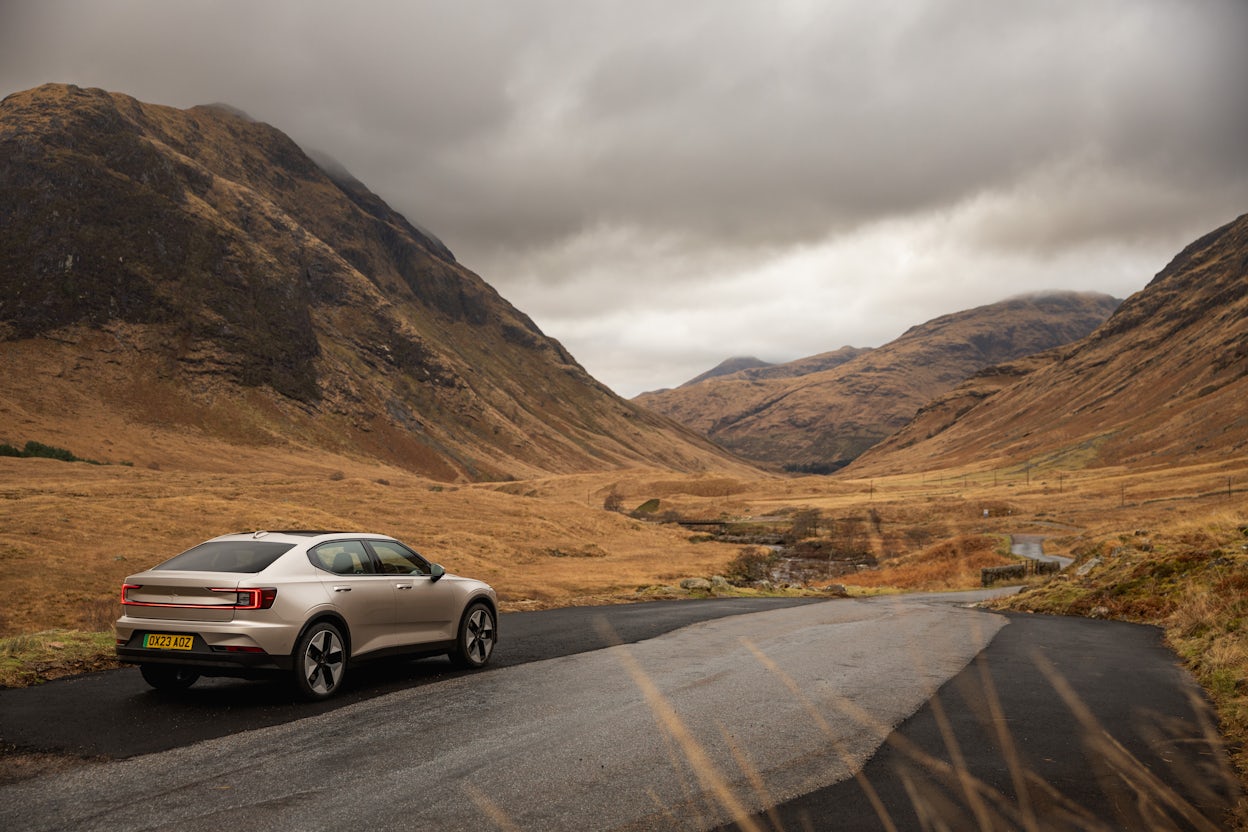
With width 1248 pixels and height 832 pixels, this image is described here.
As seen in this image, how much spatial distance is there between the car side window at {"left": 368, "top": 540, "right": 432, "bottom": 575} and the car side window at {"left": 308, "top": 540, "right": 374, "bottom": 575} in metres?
0.21

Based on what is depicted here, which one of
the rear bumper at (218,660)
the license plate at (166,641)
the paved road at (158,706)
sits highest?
the license plate at (166,641)

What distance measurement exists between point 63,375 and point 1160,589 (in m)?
104

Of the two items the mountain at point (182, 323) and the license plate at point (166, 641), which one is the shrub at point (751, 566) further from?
the mountain at point (182, 323)

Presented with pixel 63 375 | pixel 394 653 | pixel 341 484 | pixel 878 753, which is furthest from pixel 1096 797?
pixel 63 375

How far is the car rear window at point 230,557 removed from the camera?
8.56 metres

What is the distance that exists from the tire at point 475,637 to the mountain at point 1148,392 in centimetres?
11099

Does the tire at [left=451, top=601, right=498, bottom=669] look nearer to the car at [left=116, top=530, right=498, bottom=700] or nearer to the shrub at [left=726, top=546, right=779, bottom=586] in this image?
the car at [left=116, top=530, right=498, bottom=700]

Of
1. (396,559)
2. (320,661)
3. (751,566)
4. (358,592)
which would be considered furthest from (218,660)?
(751,566)

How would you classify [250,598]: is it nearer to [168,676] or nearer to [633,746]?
[168,676]

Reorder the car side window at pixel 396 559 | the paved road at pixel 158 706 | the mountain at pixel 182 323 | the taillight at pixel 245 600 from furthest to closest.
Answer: the mountain at pixel 182 323 < the car side window at pixel 396 559 < the taillight at pixel 245 600 < the paved road at pixel 158 706

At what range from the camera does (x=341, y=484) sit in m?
52.2

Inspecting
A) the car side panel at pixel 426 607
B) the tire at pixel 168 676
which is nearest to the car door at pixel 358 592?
the car side panel at pixel 426 607

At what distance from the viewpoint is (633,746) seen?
269 inches

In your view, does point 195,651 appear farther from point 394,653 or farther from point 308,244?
point 308,244
